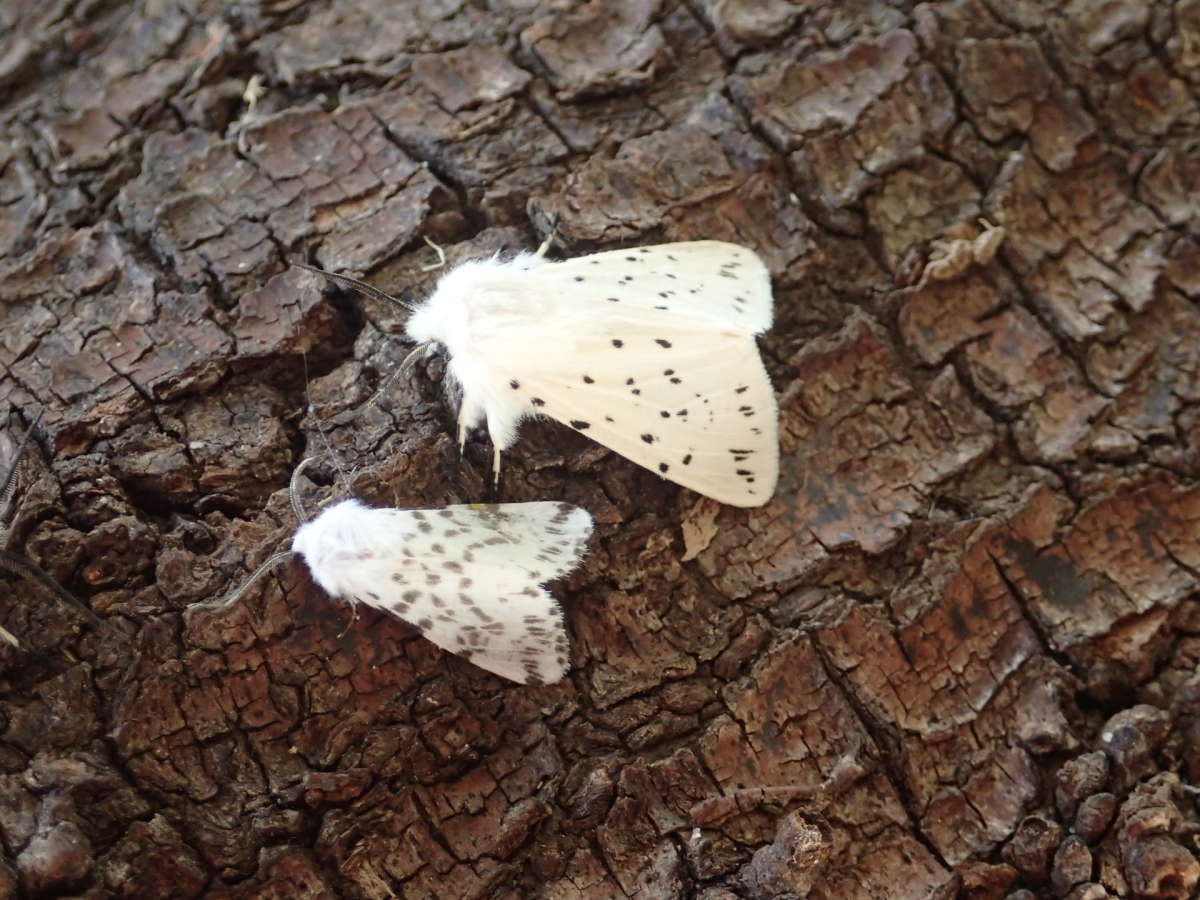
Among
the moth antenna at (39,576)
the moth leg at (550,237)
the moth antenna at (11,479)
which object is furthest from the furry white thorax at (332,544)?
the moth leg at (550,237)

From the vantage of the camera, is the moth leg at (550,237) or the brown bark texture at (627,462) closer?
the brown bark texture at (627,462)

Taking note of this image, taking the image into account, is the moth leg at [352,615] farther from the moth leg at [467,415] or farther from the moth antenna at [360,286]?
the moth antenna at [360,286]

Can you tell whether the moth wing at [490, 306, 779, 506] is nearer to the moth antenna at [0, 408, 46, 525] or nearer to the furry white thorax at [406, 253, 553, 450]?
the furry white thorax at [406, 253, 553, 450]

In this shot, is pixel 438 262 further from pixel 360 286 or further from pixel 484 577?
pixel 484 577

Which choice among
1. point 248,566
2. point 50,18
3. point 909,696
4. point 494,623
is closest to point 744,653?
point 909,696

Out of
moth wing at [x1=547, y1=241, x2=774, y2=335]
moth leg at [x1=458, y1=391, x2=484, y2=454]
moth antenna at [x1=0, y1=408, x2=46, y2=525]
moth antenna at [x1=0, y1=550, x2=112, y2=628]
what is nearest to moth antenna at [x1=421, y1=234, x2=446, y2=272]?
moth wing at [x1=547, y1=241, x2=774, y2=335]

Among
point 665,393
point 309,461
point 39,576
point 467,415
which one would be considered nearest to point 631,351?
point 665,393

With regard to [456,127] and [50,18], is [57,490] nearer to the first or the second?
[456,127]
